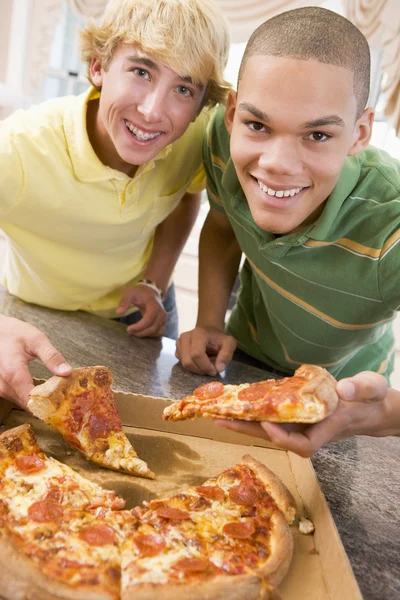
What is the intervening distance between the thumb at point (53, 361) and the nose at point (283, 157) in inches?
22.1

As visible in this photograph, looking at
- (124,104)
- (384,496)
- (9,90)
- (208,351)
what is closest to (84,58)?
(124,104)

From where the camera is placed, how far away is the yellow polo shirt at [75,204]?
1.60m

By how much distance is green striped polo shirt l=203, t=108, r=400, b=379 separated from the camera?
139 cm

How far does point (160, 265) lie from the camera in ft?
Result: 6.59

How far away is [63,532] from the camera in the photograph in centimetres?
89

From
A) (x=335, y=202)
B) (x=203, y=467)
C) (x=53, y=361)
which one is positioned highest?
(x=335, y=202)

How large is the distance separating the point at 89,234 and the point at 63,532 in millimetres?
1012

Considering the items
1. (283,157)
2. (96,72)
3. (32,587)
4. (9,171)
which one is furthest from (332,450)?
(96,72)

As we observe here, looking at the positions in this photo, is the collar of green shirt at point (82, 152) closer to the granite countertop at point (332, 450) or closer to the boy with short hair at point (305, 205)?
the boy with short hair at point (305, 205)

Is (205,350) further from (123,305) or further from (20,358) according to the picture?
(20,358)

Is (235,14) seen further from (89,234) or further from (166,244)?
(89,234)

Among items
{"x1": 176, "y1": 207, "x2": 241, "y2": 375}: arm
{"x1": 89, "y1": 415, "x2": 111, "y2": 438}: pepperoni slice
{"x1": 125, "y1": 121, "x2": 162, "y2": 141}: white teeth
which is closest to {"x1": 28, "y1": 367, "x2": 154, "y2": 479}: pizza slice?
{"x1": 89, "y1": 415, "x2": 111, "y2": 438}: pepperoni slice

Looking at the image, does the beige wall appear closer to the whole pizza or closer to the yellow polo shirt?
the yellow polo shirt

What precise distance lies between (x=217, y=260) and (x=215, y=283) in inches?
3.1
